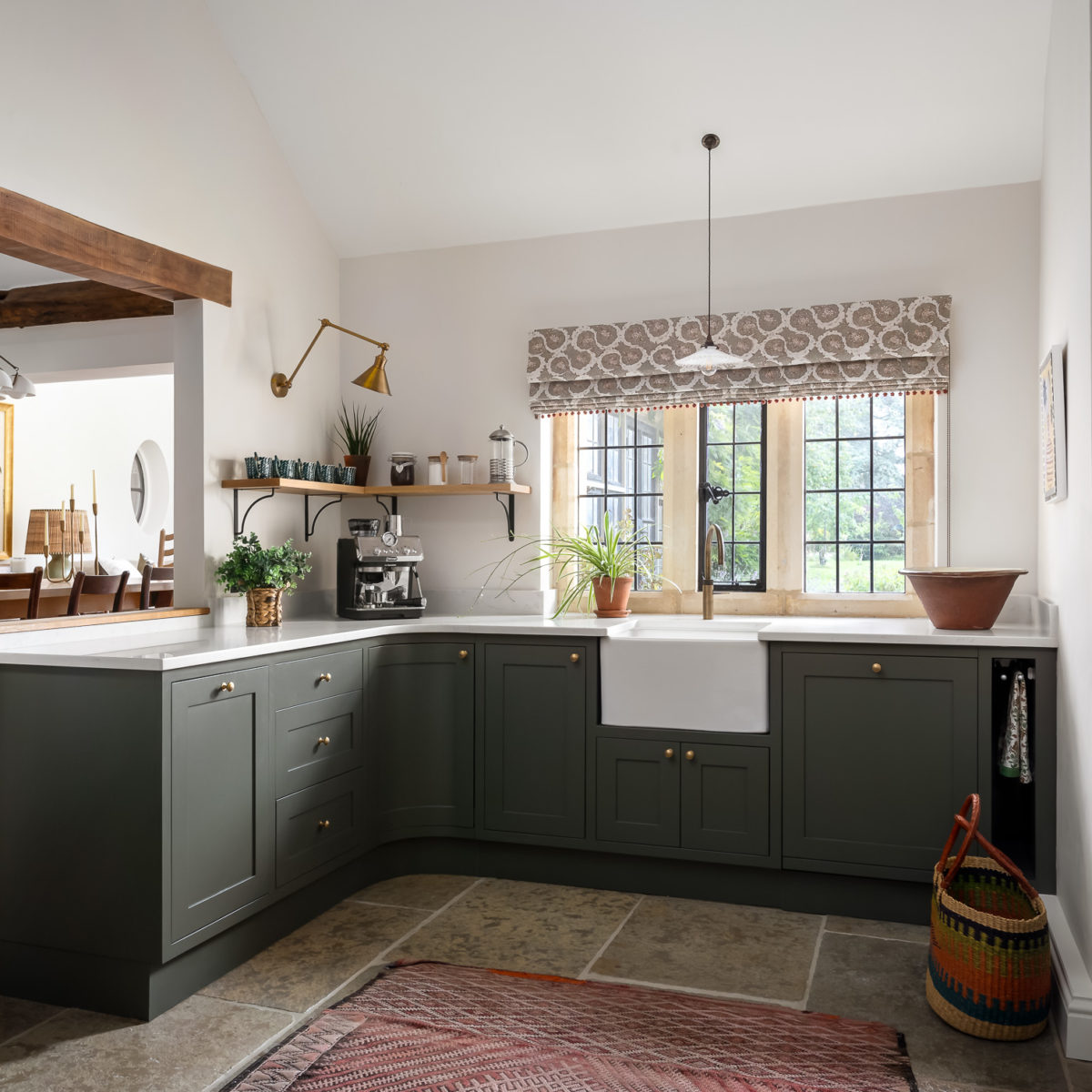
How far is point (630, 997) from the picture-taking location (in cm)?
251

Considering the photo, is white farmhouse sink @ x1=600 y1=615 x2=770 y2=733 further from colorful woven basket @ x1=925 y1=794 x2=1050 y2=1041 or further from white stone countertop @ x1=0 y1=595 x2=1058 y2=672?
colorful woven basket @ x1=925 y1=794 x2=1050 y2=1041

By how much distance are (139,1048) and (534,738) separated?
1.55 m

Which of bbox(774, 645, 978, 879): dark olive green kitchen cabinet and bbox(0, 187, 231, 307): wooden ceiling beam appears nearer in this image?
bbox(0, 187, 231, 307): wooden ceiling beam

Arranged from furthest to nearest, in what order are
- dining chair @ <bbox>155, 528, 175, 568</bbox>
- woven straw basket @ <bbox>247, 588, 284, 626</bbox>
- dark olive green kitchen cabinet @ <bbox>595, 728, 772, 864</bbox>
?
dining chair @ <bbox>155, 528, 175, 568</bbox> → woven straw basket @ <bbox>247, 588, 284, 626</bbox> → dark olive green kitchen cabinet @ <bbox>595, 728, 772, 864</bbox>

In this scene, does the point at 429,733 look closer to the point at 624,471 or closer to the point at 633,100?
the point at 624,471

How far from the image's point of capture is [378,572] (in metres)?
3.81

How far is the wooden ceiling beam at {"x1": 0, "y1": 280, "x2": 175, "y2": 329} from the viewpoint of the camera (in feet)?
14.2

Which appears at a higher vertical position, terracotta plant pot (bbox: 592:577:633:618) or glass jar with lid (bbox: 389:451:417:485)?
glass jar with lid (bbox: 389:451:417:485)

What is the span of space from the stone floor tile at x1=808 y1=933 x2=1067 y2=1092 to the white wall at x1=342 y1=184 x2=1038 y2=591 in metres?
1.45

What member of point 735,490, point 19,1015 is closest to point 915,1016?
point 735,490

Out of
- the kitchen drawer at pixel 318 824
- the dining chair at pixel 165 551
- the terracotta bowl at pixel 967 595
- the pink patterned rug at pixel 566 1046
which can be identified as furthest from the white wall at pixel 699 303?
the dining chair at pixel 165 551

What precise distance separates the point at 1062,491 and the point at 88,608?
5.51m

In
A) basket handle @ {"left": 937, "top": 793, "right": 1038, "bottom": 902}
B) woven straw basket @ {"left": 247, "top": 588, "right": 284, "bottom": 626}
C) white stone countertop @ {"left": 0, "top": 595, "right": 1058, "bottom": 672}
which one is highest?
woven straw basket @ {"left": 247, "top": 588, "right": 284, "bottom": 626}

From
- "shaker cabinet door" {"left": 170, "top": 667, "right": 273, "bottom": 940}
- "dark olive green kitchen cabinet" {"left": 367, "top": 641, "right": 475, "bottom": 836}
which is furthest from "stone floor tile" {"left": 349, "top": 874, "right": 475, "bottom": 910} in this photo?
"shaker cabinet door" {"left": 170, "top": 667, "right": 273, "bottom": 940}
